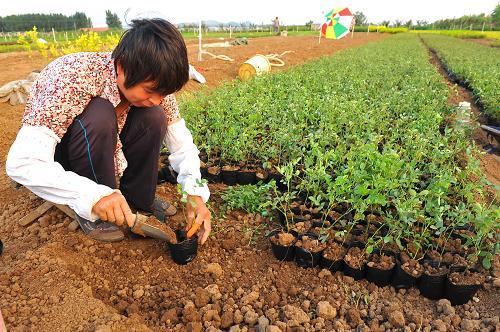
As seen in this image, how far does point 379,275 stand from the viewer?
2.13m

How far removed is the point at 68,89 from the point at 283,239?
139 centimetres

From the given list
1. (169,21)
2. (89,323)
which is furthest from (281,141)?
(89,323)

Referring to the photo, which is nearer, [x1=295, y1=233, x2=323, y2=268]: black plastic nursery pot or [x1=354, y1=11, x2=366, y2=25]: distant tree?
[x1=295, y1=233, x2=323, y2=268]: black plastic nursery pot


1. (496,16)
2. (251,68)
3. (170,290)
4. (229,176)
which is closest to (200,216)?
(170,290)

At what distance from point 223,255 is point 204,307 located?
1.54ft

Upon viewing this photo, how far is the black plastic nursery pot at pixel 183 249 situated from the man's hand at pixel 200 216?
5 centimetres

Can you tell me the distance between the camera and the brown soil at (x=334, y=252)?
87.6 inches

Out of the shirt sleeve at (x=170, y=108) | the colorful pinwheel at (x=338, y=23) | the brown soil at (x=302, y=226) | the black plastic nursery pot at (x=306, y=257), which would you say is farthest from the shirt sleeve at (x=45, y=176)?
the colorful pinwheel at (x=338, y=23)

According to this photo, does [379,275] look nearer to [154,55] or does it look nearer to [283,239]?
[283,239]

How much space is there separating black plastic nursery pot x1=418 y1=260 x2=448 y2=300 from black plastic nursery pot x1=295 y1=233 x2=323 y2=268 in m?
0.55

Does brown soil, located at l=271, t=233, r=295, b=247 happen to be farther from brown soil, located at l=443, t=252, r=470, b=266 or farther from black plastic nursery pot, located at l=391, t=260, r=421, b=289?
brown soil, located at l=443, t=252, r=470, b=266

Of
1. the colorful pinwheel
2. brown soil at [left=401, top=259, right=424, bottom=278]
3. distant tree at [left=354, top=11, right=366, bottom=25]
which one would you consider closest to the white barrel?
brown soil at [left=401, top=259, right=424, bottom=278]

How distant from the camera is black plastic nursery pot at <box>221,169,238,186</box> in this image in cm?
335

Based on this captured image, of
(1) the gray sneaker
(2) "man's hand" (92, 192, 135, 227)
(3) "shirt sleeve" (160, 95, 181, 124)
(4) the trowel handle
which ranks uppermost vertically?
(3) "shirt sleeve" (160, 95, 181, 124)
